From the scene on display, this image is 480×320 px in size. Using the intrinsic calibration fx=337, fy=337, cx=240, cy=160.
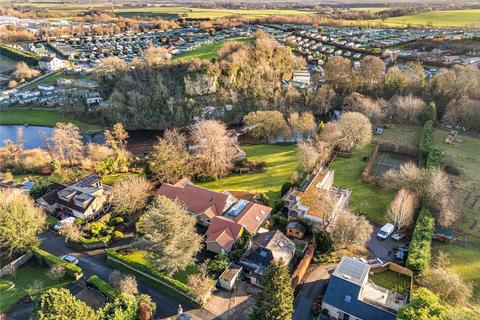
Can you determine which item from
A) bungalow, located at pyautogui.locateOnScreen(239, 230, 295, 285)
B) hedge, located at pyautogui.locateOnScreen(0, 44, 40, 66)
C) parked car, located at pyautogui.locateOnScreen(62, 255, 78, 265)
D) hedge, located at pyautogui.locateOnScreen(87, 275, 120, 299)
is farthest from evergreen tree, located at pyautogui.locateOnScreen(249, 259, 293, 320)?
hedge, located at pyautogui.locateOnScreen(0, 44, 40, 66)

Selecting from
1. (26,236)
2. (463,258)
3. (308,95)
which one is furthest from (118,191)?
(308,95)

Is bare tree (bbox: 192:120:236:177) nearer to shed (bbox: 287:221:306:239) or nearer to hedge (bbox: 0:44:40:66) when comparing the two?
shed (bbox: 287:221:306:239)

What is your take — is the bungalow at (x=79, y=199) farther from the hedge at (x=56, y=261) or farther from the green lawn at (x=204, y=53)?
the green lawn at (x=204, y=53)

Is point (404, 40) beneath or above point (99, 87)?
above

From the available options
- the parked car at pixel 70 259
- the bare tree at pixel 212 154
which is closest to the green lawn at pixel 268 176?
the bare tree at pixel 212 154

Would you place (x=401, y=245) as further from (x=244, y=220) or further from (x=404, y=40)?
(x=404, y=40)

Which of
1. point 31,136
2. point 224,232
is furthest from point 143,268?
point 31,136
